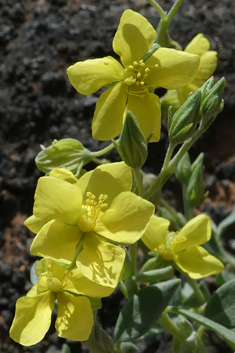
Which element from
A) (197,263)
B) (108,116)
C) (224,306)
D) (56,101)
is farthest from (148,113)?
(56,101)

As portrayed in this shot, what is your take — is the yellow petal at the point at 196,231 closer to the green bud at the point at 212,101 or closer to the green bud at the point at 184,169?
the green bud at the point at 184,169

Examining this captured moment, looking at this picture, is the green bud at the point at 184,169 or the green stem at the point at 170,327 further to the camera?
the green bud at the point at 184,169

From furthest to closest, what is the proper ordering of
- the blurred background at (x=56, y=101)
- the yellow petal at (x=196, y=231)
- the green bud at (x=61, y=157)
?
1. the blurred background at (x=56, y=101)
2. the yellow petal at (x=196, y=231)
3. the green bud at (x=61, y=157)

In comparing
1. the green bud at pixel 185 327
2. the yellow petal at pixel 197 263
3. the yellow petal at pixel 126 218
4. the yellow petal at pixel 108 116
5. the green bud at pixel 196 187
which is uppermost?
the yellow petal at pixel 108 116

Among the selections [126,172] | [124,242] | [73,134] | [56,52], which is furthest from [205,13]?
[124,242]

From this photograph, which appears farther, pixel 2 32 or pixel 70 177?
pixel 2 32

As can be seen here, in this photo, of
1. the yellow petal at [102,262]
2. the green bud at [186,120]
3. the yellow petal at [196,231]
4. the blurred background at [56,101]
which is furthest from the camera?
the blurred background at [56,101]

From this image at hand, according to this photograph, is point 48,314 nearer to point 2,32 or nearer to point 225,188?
point 225,188

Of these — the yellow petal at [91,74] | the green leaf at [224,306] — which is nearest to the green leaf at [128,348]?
the green leaf at [224,306]
